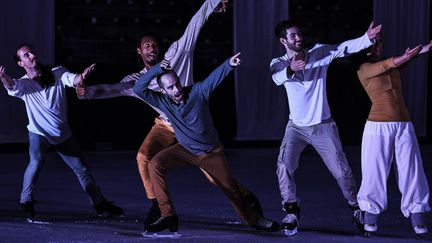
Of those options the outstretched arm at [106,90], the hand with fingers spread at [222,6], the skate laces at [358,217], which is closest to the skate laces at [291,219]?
the skate laces at [358,217]

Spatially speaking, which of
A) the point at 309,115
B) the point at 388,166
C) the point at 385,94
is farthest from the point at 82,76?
the point at 388,166

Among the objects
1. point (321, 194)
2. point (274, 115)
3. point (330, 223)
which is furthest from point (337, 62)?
point (330, 223)

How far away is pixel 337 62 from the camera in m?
12.3

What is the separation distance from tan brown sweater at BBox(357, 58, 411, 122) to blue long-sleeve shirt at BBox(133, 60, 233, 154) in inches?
44.1

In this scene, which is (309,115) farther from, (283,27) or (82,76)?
(82,76)

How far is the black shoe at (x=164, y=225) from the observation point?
5.80 metres

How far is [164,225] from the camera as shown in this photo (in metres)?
5.80

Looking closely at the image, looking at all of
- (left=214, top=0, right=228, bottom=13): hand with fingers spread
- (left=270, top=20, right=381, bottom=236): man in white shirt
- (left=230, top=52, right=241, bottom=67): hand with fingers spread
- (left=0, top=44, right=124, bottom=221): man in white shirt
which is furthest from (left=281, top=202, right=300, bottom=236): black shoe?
(left=0, top=44, right=124, bottom=221): man in white shirt

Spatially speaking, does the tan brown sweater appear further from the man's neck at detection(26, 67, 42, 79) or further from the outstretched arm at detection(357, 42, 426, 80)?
A: the man's neck at detection(26, 67, 42, 79)

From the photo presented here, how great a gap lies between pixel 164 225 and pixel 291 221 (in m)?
0.89

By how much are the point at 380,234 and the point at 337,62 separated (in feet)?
22.0

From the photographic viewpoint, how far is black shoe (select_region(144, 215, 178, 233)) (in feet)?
19.0

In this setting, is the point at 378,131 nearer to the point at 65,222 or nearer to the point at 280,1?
the point at 65,222

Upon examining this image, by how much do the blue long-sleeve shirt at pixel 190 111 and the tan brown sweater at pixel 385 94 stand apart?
1119 millimetres
